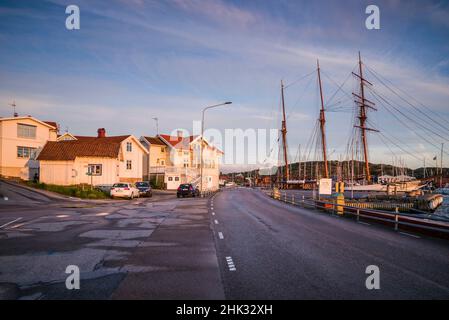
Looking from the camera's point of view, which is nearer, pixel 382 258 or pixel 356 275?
pixel 356 275

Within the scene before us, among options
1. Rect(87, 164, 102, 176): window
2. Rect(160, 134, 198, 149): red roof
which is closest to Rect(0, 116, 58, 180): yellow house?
Rect(87, 164, 102, 176): window

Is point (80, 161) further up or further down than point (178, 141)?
further down

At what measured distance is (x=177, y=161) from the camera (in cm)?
7012

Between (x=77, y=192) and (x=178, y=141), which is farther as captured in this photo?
(x=178, y=141)

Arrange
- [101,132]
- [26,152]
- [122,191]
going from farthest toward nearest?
[101,132] < [26,152] < [122,191]

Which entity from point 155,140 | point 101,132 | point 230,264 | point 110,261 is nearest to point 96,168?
point 101,132

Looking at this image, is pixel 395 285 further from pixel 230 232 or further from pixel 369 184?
pixel 369 184

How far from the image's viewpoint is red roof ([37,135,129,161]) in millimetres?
44281

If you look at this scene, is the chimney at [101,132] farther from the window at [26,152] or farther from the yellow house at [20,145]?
the window at [26,152]

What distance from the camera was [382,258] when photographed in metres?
8.98

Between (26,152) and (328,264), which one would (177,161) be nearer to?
(26,152)

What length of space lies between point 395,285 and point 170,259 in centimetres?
492

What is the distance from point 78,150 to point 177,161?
1040 inches
